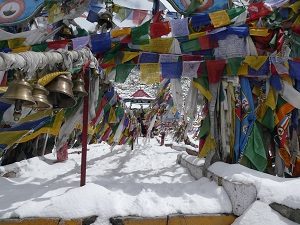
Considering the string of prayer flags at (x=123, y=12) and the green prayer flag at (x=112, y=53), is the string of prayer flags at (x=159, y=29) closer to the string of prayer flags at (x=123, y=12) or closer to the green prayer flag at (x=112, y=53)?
the green prayer flag at (x=112, y=53)

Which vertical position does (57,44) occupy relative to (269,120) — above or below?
above

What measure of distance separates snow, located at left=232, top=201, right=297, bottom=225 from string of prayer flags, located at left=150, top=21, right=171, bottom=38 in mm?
3300

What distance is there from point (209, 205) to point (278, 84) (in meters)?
2.50

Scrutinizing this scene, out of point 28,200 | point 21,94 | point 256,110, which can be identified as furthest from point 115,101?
point 21,94

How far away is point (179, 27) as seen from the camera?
5719 millimetres

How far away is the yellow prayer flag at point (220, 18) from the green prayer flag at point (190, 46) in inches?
17.0

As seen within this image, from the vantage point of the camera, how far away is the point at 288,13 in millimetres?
5605

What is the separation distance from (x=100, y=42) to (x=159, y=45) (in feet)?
3.31

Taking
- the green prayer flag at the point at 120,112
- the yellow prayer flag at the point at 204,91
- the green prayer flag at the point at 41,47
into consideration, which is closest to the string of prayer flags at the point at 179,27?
the yellow prayer flag at the point at 204,91

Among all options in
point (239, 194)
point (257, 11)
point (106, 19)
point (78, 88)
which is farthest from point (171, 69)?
point (239, 194)

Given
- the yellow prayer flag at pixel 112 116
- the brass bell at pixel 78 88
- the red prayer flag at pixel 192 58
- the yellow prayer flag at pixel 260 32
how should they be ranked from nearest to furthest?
the brass bell at pixel 78 88 → the yellow prayer flag at pixel 260 32 → the red prayer flag at pixel 192 58 → the yellow prayer flag at pixel 112 116

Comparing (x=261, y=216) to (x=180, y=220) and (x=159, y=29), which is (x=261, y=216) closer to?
(x=180, y=220)

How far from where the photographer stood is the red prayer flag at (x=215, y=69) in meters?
5.42

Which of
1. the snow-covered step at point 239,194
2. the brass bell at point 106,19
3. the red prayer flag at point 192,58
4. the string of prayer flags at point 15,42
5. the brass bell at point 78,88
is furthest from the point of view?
the brass bell at point 106,19
